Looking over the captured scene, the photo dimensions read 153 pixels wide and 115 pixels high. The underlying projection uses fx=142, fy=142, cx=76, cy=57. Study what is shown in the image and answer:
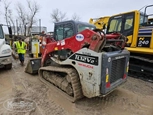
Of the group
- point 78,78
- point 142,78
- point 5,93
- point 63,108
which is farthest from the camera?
point 142,78

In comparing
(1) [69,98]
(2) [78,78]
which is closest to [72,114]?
(1) [69,98]

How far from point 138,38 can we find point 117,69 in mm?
2793

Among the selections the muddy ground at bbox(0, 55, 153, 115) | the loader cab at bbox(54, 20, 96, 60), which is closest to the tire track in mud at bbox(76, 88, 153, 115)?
the muddy ground at bbox(0, 55, 153, 115)

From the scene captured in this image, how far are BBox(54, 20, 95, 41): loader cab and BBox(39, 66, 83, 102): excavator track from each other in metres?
1.07

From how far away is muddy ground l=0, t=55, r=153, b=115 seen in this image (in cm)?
323

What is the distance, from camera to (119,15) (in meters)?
6.23

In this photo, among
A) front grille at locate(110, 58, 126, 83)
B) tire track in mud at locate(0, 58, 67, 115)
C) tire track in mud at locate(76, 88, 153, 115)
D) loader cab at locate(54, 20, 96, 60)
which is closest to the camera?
tire track in mud at locate(0, 58, 67, 115)

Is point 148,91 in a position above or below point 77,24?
below

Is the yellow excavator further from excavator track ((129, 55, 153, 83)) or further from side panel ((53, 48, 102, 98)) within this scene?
side panel ((53, 48, 102, 98))

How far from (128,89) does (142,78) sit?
1.46m

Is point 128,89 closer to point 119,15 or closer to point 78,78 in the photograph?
point 78,78

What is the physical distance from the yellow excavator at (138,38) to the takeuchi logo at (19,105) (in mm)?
4228

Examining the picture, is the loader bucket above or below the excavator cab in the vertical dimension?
below

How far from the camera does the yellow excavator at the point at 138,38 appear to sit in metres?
5.39
